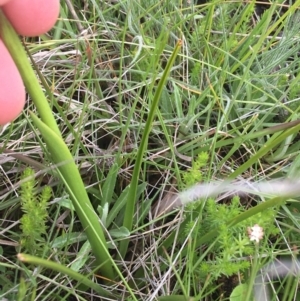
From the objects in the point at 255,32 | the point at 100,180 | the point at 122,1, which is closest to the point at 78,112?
the point at 100,180

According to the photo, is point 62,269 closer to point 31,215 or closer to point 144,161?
point 31,215

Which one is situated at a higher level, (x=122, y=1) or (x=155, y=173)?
(x=122, y=1)

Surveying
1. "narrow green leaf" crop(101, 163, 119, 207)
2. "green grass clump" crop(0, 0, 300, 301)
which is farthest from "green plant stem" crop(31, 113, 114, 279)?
"narrow green leaf" crop(101, 163, 119, 207)

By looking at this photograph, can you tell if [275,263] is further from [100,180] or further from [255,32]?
[255,32]

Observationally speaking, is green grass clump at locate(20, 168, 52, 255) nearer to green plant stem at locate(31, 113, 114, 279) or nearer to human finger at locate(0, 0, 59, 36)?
green plant stem at locate(31, 113, 114, 279)

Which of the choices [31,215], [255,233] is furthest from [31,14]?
[255,233]

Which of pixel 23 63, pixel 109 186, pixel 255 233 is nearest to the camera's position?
pixel 23 63
